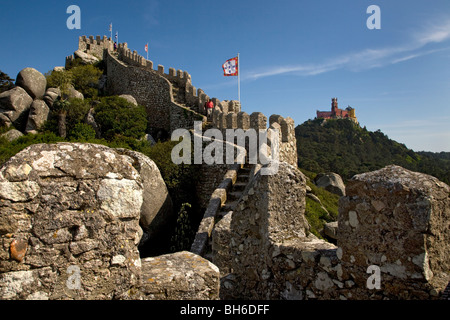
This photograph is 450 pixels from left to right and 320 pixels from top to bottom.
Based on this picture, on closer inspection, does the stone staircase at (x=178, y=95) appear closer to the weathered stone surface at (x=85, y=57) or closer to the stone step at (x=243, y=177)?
the stone step at (x=243, y=177)

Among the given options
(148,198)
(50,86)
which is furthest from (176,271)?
(50,86)

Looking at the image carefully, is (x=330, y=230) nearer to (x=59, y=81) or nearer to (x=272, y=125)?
(x=272, y=125)

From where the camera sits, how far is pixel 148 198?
11633 mm

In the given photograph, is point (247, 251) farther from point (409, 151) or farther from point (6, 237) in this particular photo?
point (409, 151)

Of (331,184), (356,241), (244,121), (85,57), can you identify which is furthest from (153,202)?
(85,57)

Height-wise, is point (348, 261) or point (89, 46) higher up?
point (89, 46)

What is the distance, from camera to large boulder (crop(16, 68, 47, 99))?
68.1 ft

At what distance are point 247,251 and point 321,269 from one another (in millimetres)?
1172

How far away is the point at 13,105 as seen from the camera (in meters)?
19.4

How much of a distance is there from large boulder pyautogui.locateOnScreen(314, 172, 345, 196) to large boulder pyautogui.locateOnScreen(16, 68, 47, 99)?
20.8m

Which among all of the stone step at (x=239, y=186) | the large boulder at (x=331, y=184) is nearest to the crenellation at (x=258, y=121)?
the stone step at (x=239, y=186)

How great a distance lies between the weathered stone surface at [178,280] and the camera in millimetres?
2684

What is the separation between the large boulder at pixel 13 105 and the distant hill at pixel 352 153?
1281 inches
